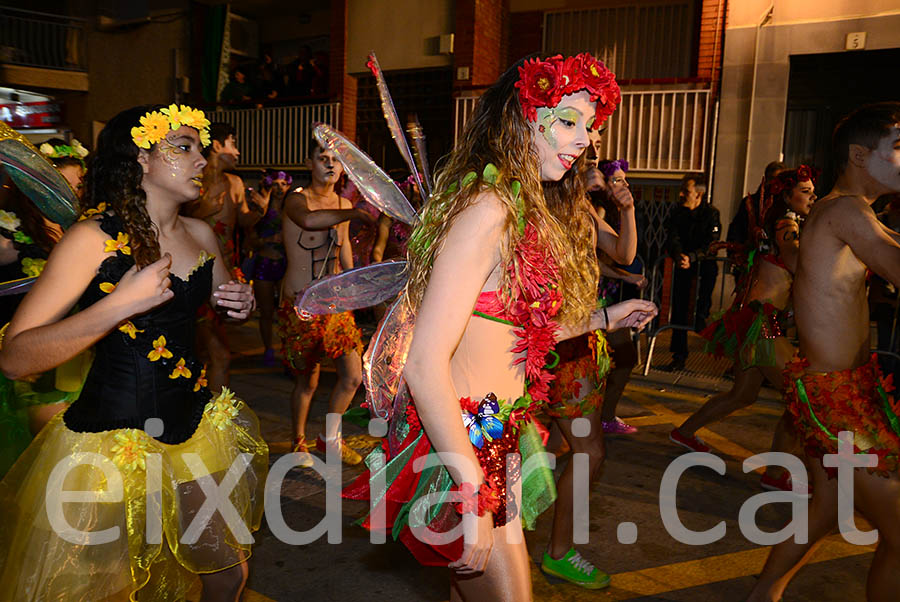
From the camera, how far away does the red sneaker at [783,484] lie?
4.40 meters

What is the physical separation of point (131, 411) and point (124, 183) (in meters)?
0.77

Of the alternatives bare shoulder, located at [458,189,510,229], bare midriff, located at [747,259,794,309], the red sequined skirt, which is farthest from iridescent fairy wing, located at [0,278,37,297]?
bare midriff, located at [747,259,794,309]

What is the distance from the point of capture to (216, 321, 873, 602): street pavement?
323cm

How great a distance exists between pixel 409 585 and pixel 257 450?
122cm

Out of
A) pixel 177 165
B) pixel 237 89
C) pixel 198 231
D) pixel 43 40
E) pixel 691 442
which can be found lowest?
pixel 691 442

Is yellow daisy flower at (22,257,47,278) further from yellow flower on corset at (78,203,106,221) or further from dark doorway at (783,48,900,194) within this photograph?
dark doorway at (783,48,900,194)

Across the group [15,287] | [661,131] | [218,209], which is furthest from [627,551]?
[661,131]

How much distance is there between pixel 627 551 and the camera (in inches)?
143

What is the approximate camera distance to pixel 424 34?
13.2m

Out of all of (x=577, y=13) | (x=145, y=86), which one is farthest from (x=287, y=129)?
(x=577, y=13)

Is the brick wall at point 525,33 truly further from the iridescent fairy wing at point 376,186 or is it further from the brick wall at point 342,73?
the iridescent fairy wing at point 376,186

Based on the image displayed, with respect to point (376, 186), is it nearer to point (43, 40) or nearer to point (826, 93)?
point (826, 93)

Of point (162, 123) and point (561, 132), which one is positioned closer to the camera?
point (561, 132)

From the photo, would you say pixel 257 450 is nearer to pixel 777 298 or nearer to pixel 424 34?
pixel 777 298
